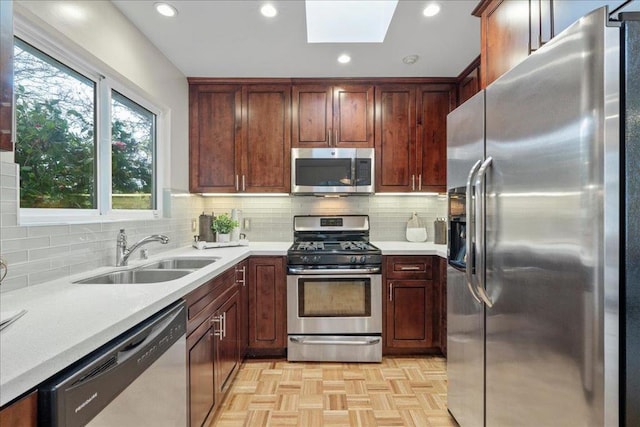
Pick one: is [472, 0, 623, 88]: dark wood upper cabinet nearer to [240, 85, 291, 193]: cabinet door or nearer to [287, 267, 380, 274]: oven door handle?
[287, 267, 380, 274]: oven door handle

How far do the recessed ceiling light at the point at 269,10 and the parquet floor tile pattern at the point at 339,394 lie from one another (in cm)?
244

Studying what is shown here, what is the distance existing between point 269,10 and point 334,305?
6.97ft

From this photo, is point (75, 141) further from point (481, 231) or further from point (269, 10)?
point (481, 231)

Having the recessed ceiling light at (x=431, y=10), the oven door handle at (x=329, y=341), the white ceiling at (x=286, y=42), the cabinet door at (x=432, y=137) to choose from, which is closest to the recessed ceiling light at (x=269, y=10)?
the white ceiling at (x=286, y=42)

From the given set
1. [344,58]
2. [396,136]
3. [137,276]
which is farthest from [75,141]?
[396,136]

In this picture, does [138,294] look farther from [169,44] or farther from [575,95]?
[169,44]

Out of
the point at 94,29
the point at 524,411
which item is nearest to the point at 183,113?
the point at 94,29

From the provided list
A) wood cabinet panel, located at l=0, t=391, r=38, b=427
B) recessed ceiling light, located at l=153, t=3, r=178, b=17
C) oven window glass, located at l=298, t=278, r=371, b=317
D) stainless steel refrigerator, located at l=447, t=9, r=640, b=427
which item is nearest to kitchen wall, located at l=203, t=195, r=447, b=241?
oven window glass, located at l=298, t=278, r=371, b=317

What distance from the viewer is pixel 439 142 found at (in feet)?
9.84

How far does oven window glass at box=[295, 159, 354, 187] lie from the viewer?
9.61 ft

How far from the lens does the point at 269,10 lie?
1953mm

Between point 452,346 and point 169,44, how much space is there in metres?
2.74

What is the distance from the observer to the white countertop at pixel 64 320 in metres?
0.68

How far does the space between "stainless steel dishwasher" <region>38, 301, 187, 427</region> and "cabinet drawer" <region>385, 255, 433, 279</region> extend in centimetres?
172
